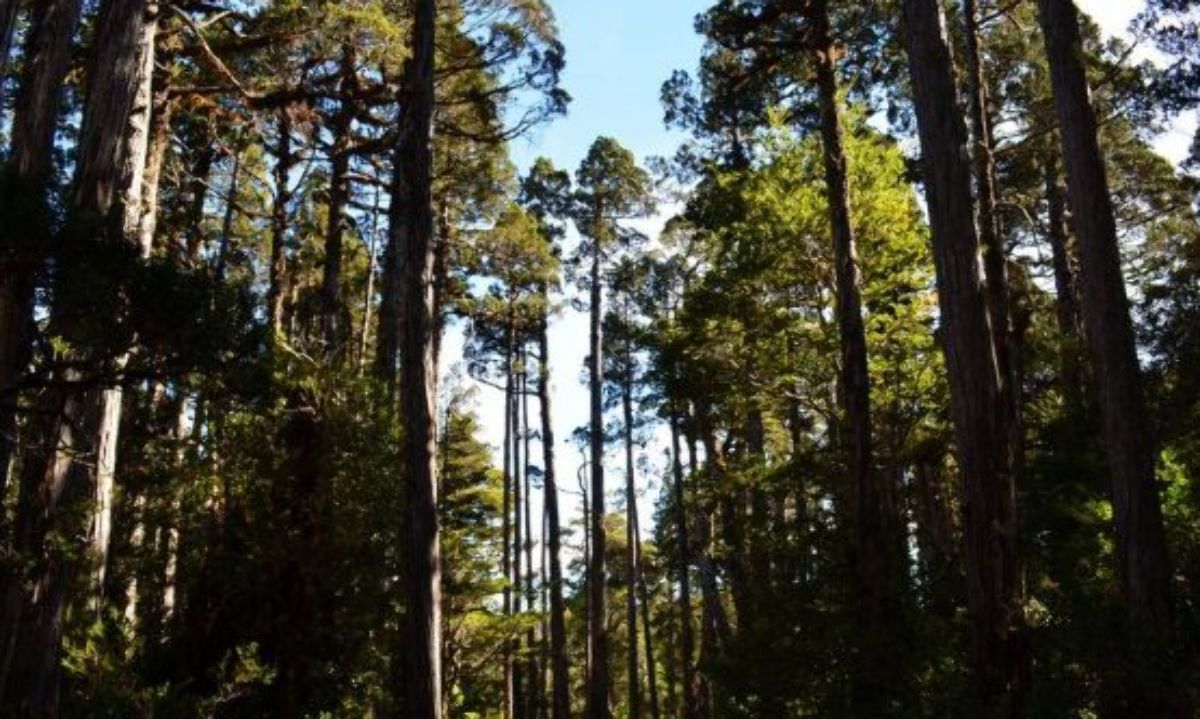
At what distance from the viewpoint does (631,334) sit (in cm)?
2062

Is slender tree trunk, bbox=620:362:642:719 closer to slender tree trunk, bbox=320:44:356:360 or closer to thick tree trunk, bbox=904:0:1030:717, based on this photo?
slender tree trunk, bbox=320:44:356:360

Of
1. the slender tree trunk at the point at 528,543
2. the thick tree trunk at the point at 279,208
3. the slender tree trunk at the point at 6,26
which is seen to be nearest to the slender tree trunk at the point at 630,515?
the slender tree trunk at the point at 528,543

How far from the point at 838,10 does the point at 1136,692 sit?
407 inches

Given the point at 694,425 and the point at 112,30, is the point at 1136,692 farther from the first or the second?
the point at 694,425

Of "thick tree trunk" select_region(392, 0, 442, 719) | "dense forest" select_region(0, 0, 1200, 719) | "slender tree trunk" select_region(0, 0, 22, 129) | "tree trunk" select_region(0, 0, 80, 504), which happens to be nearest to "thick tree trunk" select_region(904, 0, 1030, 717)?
"dense forest" select_region(0, 0, 1200, 719)

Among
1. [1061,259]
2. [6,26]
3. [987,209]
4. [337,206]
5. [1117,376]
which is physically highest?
[1061,259]

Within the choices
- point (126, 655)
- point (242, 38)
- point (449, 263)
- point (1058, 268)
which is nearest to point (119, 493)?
point (126, 655)

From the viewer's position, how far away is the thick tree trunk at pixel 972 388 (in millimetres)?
6648

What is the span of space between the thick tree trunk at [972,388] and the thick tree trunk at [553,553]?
51.7 feet

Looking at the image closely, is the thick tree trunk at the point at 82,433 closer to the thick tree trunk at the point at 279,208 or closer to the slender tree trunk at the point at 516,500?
the thick tree trunk at the point at 279,208

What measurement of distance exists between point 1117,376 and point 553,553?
16.9 m

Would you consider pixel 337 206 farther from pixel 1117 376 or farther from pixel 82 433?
pixel 1117 376

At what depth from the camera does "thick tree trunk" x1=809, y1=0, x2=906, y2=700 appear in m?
9.11

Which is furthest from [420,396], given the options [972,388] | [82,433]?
[972,388]
